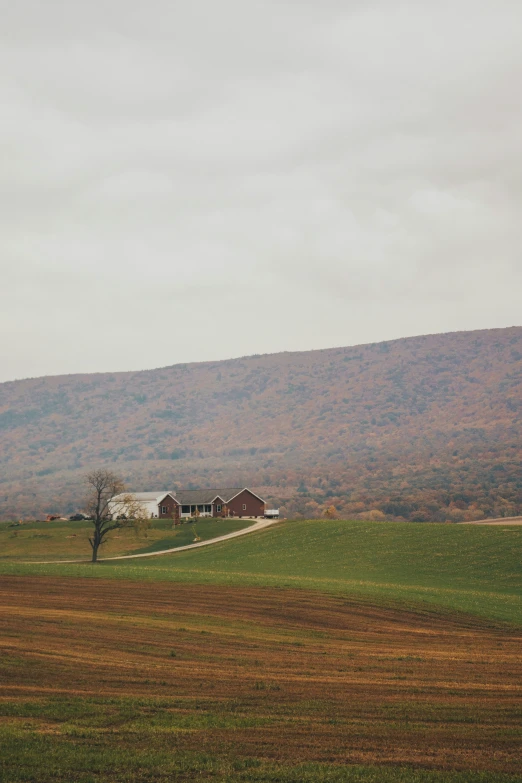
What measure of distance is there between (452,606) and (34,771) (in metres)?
29.3

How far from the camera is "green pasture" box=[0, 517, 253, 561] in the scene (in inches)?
3310

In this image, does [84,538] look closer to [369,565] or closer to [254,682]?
[369,565]

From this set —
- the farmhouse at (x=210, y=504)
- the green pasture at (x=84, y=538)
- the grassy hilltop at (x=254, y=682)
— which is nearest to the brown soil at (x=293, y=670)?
the grassy hilltop at (x=254, y=682)

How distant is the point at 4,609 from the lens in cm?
3105

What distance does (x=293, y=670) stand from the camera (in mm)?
22250

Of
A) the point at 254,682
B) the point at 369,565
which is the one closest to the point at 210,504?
the point at 369,565

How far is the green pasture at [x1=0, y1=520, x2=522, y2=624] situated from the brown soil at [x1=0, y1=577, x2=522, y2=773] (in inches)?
309

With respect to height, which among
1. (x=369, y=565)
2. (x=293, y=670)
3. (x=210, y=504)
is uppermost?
(x=210, y=504)

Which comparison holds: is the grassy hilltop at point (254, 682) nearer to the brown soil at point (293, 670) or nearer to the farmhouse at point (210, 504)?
the brown soil at point (293, 670)

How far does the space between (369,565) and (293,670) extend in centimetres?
4178

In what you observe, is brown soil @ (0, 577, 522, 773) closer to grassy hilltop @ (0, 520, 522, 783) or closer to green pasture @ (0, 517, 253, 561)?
grassy hilltop @ (0, 520, 522, 783)

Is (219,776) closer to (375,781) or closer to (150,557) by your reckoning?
(375,781)

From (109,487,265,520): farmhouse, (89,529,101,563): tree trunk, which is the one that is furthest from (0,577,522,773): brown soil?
(109,487,265,520): farmhouse

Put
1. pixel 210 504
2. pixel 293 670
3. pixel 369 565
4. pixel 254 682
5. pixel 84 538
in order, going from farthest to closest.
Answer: pixel 210 504, pixel 84 538, pixel 369 565, pixel 293 670, pixel 254 682
